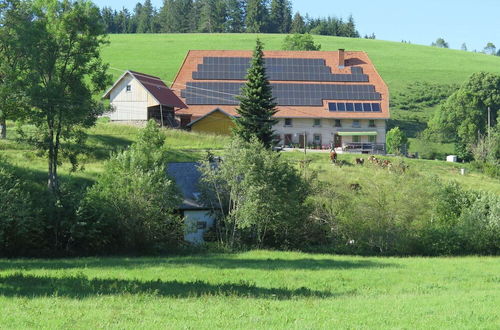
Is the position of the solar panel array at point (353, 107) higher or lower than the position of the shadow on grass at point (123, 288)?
higher

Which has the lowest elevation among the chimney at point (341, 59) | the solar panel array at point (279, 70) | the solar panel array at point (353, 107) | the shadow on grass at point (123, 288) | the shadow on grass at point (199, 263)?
the shadow on grass at point (199, 263)

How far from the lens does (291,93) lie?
6638cm

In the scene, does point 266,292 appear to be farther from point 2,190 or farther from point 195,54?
point 195,54

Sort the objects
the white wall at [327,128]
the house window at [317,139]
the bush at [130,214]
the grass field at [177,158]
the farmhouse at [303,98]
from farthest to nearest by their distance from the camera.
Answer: the house window at [317,139] → the white wall at [327,128] → the farmhouse at [303,98] → the grass field at [177,158] → the bush at [130,214]

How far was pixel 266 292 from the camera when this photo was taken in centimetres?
1828

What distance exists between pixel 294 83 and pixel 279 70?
267 centimetres

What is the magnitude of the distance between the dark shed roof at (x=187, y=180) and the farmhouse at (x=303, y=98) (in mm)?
23225

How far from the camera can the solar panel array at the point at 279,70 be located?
2689 inches

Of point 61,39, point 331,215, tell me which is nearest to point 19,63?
point 61,39

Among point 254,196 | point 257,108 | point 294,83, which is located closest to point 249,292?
point 254,196

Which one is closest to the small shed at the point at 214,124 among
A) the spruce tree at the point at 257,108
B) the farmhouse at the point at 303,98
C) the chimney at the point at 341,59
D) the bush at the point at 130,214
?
the farmhouse at the point at 303,98

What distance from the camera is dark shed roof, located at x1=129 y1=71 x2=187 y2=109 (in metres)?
58.3

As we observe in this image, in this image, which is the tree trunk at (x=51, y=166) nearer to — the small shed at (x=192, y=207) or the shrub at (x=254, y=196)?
the small shed at (x=192, y=207)

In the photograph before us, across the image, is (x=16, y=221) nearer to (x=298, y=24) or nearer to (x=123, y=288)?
(x=123, y=288)
